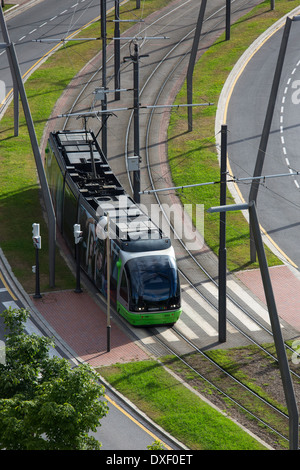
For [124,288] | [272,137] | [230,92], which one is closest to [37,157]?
[124,288]

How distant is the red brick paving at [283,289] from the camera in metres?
40.6

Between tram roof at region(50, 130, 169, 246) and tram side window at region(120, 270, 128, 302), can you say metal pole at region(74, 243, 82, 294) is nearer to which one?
tram roof at region(50, 130, 169, 246)

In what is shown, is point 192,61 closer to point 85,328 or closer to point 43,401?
point 85,328

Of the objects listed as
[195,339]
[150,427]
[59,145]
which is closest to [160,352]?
[195,339]

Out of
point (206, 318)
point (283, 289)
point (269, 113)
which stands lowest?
point (206, 318)

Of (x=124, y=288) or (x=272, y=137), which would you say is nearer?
(x=124, y=288)

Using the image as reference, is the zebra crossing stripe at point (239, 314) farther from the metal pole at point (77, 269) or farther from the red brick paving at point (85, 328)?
the metal pole at point (77, 269)

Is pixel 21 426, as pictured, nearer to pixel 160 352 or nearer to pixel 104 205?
pixel 160 352

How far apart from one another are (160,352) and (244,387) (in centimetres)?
413

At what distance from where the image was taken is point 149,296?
37344mm

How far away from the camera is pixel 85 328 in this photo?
38.8 m

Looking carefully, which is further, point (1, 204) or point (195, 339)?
point (1, 204)

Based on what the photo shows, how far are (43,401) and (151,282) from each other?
14.4 metres

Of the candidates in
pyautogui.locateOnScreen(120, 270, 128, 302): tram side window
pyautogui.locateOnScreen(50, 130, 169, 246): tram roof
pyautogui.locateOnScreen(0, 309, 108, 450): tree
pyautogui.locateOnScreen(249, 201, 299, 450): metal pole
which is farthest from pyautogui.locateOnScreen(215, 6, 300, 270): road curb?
pyautogui.locateOnScreen(0, 309, 108, 450): tree
